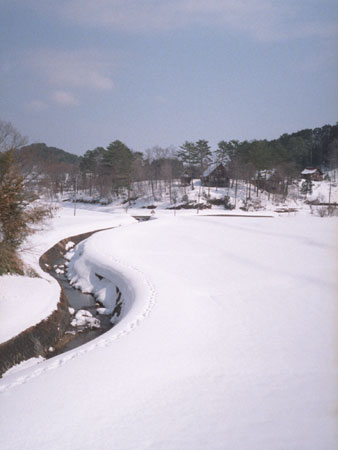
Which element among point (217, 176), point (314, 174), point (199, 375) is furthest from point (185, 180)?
point (199, 375)

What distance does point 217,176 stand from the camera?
6175 cm

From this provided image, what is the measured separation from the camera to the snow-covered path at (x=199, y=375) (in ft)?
14.2

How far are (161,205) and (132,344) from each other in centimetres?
4654

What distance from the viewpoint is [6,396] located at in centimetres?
595

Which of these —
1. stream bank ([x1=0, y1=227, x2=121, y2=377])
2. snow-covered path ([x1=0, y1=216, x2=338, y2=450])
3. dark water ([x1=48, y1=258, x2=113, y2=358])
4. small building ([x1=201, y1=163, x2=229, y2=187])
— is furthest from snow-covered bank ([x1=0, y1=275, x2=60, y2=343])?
small building ([x1=201, y1=163, x2=229, y2=187])

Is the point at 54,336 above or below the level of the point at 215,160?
below

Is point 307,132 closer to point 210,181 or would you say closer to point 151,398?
point 210,181

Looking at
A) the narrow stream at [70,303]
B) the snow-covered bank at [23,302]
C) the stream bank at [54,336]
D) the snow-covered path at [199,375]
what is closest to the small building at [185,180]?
the narrow stream at [70,303]

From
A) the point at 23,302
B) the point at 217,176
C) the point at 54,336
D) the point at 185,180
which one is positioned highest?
the point at 217,176

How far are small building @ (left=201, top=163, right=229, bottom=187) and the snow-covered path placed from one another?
48.2 metres

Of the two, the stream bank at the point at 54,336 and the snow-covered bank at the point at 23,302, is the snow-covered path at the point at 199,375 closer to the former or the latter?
the stream bank at the point at 54,336

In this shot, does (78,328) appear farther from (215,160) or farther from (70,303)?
(215,160)

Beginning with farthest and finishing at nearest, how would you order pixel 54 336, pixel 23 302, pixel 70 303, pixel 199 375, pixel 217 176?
pixel 217 176 → pixel 70 303 → pixel 23 302 → pixel 54 336 → pixel 199 375

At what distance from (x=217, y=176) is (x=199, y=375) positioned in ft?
190
